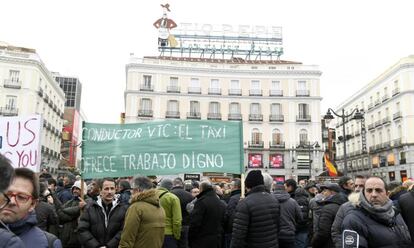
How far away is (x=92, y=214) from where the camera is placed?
451cm

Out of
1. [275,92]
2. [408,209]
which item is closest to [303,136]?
[275,92]

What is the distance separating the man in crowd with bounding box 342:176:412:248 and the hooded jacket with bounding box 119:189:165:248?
6.74 feet

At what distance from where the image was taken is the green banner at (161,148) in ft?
19.2

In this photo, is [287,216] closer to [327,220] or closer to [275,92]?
[327,220]

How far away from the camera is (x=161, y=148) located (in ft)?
19.8

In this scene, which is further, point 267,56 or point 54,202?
point 267,56

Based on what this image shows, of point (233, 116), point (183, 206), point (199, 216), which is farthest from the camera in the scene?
point (233, 116)

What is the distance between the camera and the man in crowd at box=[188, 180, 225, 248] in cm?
542

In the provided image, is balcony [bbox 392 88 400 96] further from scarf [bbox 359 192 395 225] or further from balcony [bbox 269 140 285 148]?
scarf [bbox 359 192 395 225]

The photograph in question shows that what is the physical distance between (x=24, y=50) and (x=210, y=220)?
1653 inches

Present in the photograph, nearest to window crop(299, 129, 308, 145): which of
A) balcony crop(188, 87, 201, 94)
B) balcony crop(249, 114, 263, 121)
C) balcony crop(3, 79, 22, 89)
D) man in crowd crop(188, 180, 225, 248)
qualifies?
balcony crop(249, 114, 263, 121)

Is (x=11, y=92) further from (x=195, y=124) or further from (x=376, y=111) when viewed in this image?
(x=376, y=111)

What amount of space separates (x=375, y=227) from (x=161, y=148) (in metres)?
3.72

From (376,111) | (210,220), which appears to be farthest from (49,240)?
(376,111)
